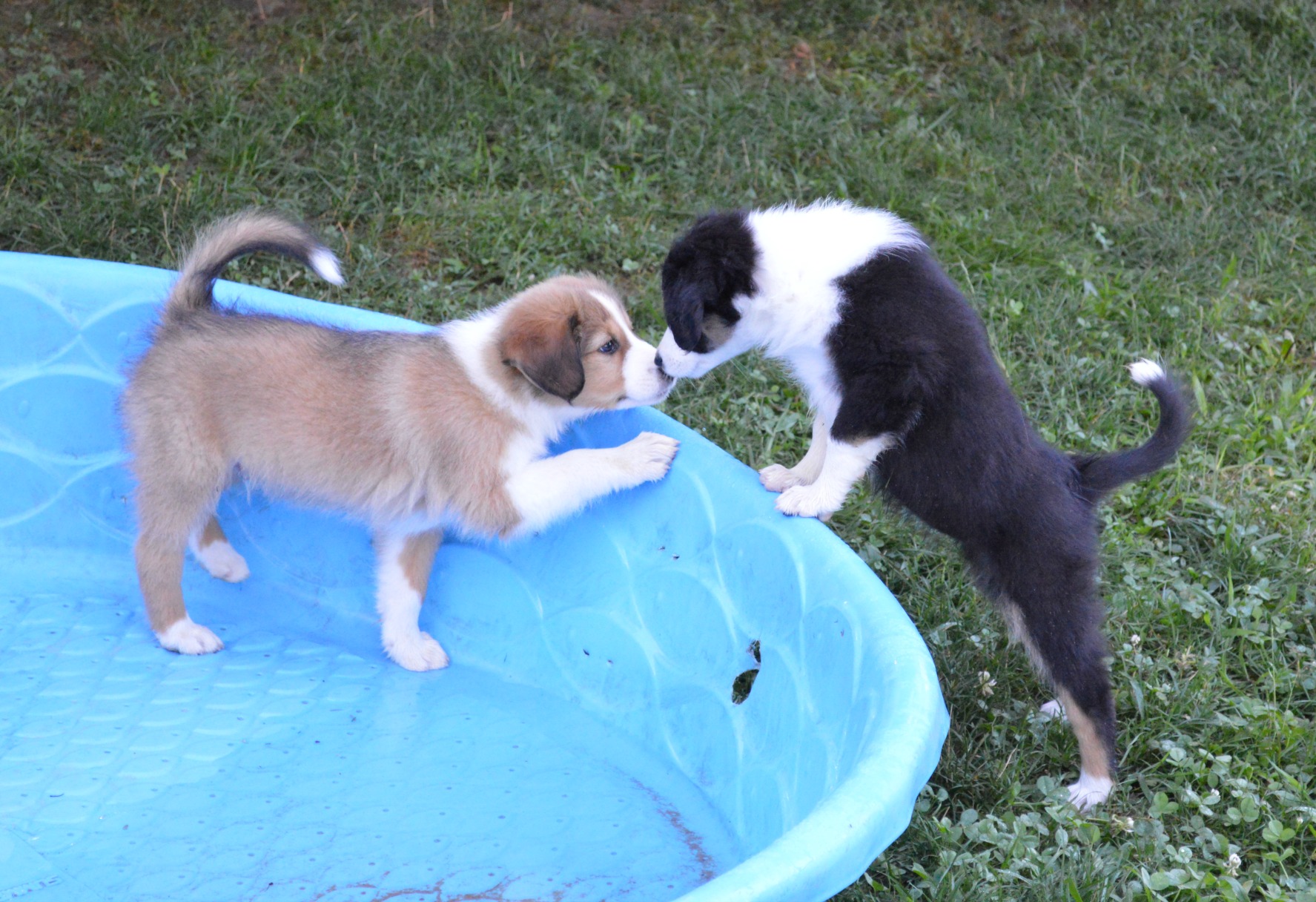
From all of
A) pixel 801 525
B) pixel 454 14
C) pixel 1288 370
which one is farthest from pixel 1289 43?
pixel 801 525

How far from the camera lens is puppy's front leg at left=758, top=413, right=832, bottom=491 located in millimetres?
3102

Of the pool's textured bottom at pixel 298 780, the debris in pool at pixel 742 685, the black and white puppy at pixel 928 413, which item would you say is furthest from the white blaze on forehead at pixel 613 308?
the pool's textured bottom at pixel 298 780

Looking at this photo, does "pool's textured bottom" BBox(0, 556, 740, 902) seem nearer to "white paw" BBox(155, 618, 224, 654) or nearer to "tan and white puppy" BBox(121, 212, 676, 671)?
"white paw" BBox(155, 618, 224, 654)

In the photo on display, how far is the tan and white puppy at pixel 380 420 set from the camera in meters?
3.05

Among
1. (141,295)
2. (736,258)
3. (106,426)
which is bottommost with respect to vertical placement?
(106,426)

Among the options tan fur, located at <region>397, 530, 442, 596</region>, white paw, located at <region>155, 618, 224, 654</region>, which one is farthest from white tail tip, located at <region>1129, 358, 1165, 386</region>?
white paw, located at <region>155, 618, 224, 654</region>

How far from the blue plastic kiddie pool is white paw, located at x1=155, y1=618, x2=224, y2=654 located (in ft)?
0.15

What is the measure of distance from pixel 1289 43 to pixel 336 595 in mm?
5638

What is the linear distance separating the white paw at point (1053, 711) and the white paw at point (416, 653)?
1.59 meters

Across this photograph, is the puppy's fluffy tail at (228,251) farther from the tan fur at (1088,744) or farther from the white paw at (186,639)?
the tan fur at (1088,744)

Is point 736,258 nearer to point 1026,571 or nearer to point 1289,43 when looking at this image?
point 1026,571

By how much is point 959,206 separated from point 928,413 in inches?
98.5

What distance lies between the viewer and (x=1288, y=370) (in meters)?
4.37

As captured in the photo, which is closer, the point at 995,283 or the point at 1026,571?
the point at 1026,571
